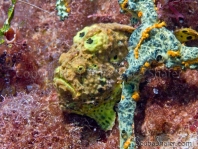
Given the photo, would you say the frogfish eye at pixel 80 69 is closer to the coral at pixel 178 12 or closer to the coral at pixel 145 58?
the coral at pixel 145 58

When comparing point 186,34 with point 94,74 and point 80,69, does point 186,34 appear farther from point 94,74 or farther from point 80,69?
point 80,69

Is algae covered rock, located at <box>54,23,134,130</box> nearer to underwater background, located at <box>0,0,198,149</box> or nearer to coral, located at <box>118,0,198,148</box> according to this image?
underwater background, located at <box>0,0,198,149</box>

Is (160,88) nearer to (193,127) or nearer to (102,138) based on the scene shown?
(193,127)

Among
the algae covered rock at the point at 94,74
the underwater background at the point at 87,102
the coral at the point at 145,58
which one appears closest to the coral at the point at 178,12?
the underwater background at the point at 87,102

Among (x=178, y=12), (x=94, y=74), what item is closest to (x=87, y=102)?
(x=94, y=74)

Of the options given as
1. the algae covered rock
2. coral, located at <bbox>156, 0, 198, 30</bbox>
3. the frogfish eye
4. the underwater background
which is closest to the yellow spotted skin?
the underwater background
